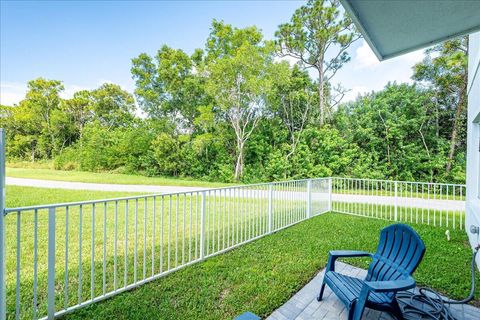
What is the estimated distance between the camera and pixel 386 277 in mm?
2438

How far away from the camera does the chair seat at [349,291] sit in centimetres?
220

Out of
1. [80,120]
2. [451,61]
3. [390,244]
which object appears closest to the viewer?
[390,244]

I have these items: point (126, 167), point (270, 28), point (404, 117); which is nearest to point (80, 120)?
point (126, 167)

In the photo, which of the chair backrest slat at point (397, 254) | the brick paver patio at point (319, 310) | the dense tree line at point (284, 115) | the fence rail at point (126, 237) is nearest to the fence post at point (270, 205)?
the fence rail at point (126, 237)

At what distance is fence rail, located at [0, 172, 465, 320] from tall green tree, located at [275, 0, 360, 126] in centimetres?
1052

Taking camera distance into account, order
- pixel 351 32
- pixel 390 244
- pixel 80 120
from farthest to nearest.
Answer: pixel 80 120
pixel 351 32
pixel 390 244

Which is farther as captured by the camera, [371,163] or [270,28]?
[270,28]

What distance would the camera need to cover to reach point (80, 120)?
2583cm

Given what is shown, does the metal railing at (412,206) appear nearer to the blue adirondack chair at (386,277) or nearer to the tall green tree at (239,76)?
→ the blue adirondack chair at (386,277)

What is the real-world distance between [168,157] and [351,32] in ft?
46.7

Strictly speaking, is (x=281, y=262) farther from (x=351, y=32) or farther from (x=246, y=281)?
(x=351, y=32)

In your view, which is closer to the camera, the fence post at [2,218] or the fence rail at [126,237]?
the fence post at [2,218]

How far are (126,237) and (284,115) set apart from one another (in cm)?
1477

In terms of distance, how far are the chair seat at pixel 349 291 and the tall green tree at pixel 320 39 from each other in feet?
45.1
